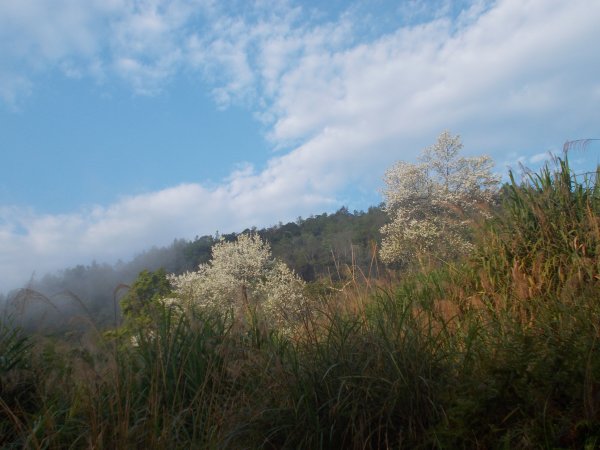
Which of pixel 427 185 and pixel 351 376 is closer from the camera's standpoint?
pixel 351 376

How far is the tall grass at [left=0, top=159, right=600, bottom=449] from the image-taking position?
3.51 meters

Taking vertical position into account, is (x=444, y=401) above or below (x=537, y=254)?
below

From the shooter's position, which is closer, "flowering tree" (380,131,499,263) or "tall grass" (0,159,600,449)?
"tall grass" (0,159,600,449)

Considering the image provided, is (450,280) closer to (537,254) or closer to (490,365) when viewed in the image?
(537,254)

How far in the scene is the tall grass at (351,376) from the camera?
3.51m

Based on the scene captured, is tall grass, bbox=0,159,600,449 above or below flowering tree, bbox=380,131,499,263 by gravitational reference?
below

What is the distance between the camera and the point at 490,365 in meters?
3.81

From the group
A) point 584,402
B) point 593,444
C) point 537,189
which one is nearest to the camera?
point 593,444

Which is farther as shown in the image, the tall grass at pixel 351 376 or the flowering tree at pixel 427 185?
the flowering tree at pixel 427 185

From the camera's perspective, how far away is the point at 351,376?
3.95m

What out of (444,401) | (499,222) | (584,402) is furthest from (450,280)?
(584,402)

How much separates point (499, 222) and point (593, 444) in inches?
181

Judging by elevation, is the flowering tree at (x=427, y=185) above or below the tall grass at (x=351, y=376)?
above

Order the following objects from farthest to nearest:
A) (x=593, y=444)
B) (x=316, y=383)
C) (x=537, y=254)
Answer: (x=537, y=254) → (x=316, y=383) → (x=593, y=444)
